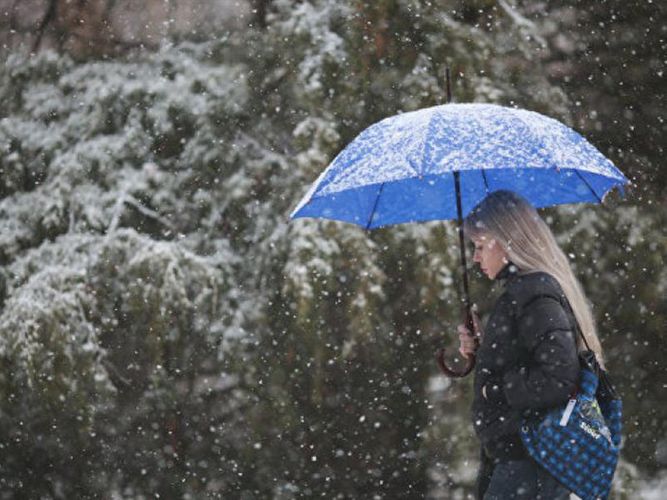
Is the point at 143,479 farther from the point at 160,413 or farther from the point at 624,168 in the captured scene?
the point at 624,168

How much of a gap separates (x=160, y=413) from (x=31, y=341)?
37.9 inches

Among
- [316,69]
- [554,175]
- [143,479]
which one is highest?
[554,175]

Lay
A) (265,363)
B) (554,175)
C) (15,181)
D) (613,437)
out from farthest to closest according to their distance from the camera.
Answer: (15,181) → (265,363) → (554,175) → (613,437)

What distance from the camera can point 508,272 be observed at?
8.85 feet

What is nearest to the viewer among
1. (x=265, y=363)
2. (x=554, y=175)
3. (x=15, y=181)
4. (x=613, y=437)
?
(x=613, y=437)

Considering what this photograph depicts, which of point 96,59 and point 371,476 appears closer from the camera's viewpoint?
point 371,476

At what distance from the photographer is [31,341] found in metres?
5.45

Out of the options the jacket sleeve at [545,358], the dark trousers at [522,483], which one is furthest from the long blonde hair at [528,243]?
the dark trousers at [522,483]

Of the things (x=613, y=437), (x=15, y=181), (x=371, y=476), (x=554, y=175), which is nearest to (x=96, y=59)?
(x=15, y=181)

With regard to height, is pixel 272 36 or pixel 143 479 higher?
pixel 272 36

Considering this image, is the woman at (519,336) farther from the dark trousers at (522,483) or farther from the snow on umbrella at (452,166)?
the snow on umbrella at (452,166)

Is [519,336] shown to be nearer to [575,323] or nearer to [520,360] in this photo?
[520,360]

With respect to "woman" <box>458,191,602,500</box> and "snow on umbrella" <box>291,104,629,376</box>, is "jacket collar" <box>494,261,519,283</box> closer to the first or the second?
"woman" <box>458,191,602,500</box>

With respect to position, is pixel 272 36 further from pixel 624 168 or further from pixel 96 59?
pixel 624 168
